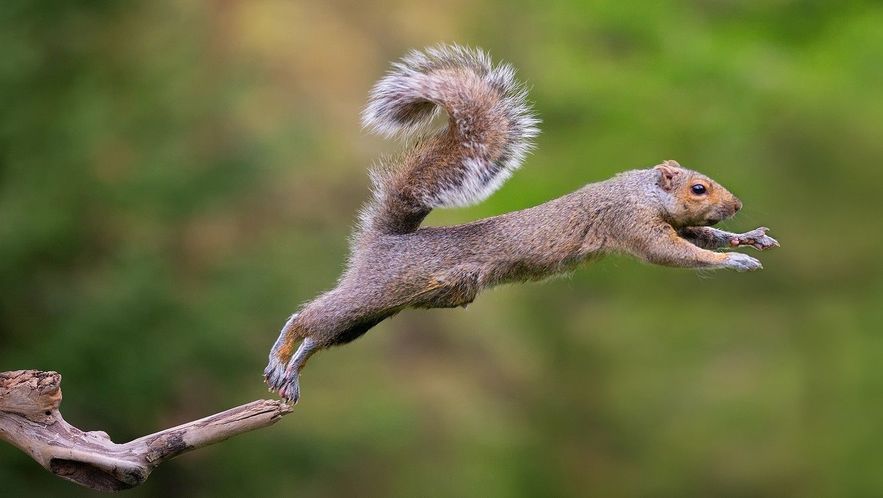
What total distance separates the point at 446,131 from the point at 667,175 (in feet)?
2.14

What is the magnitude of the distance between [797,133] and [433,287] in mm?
4313

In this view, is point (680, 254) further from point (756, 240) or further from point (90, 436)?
point (90, 436)

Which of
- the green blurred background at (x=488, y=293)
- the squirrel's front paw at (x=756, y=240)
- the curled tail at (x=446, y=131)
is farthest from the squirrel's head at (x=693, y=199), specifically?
the green blurred background at (x=488, y=293)

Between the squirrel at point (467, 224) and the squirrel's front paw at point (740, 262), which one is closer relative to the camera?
the squirrel's front paw at point (740, 262)

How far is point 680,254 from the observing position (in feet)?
10.6

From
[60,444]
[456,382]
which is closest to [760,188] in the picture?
[456,382]

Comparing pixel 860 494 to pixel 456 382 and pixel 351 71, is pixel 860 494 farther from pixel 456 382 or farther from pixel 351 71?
pixel 351 71

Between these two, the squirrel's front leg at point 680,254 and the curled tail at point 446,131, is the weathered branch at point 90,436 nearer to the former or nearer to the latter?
the curled tail at point 446,131

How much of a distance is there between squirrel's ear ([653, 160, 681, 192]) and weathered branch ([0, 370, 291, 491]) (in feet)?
4.31

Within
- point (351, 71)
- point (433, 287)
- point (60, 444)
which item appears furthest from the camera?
point (351, 71)

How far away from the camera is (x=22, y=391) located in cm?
294

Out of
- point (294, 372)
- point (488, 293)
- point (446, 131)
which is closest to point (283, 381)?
point (294, 372)

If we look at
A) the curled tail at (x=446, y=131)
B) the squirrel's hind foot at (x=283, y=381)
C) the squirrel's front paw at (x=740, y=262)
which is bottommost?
the squirrel's front paw at (x=740, y=262)

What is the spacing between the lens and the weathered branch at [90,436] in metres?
2.77
